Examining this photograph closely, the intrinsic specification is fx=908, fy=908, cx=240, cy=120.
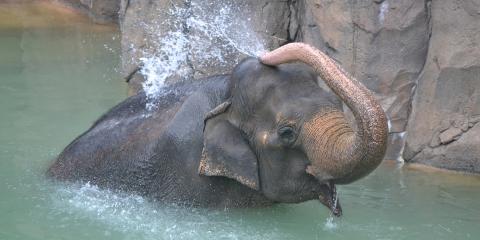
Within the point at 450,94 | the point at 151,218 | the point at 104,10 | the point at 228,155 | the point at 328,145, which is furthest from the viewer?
the point at 104,10

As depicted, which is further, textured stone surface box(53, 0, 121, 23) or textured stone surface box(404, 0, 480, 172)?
textured stone surface box(53, 0, 121, 23)

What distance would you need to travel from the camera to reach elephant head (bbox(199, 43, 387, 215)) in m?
5.05

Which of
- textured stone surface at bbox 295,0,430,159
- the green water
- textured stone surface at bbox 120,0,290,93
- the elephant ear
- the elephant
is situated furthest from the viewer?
textured stone surface at bbox 120,0,290,93

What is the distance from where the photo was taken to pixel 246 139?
589 centimetres

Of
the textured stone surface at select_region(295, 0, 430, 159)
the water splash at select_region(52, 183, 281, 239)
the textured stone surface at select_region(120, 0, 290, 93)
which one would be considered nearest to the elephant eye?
the water splash at select_region(52, 183, 281, 239)

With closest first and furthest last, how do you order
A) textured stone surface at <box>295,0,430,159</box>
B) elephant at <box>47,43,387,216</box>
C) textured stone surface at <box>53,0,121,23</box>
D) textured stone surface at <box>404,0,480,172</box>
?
elephant at <box>47,43,387,216</box> → textured stone surface at <box>404,0,480,172</box> → textured stone surface at <box>295,0,430,159</box> → textured stone surface at <box>53,0,121,23</box>

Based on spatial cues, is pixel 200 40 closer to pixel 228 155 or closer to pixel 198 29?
pixel 198 29

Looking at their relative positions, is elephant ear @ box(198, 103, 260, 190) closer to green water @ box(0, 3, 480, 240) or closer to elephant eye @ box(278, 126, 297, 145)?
elephant eye @ box(278, 126, 297, 145)

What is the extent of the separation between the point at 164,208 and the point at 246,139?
861mm

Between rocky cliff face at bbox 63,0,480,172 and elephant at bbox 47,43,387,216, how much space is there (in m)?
2.40

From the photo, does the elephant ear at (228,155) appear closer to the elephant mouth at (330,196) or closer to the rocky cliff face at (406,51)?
the elephant mouth at (330,196)

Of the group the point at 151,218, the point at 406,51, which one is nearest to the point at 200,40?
the point at 406,51

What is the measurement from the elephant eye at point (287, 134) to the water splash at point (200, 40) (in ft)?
13.1

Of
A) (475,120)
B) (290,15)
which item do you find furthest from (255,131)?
(290,15)
